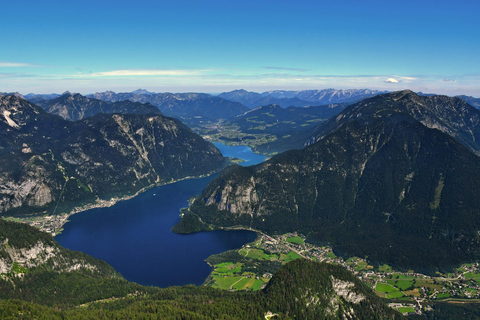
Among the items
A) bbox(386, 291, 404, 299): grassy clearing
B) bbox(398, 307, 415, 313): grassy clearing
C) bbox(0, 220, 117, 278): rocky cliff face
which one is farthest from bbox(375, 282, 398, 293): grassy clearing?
bbox(0, 220, 117, 278): rocky cliff face

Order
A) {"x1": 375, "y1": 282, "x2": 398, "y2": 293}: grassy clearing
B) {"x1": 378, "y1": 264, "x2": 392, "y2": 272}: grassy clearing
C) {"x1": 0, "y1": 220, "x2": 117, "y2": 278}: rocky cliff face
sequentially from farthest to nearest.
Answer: {"x1": 378, "y1": 264, "x2": 392, "y2": 272}: grassy clearing < {"x1": 375, "y1": 282, "x2": 398, "y2": 293}: grassy clearing < {"x1": 0, "y1": 220, "x2": 117, "y2": 278}: rocky cliff face

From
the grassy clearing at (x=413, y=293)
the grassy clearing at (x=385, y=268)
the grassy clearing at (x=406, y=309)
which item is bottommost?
the grassy clearing at (x=406, y=309)

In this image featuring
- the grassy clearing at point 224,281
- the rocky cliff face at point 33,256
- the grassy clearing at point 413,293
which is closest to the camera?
the rocky cliff face at point 33,256

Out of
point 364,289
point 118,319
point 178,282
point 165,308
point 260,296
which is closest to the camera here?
point 118,319

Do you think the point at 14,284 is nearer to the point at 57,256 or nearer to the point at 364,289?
the point at 57,256

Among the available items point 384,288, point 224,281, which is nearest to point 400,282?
point 384,288

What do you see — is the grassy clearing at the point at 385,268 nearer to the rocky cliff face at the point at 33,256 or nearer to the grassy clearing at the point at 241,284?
the grassy clearing at the point at 241,284

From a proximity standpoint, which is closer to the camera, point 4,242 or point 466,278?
point 4,242

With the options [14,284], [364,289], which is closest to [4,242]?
[14,284]

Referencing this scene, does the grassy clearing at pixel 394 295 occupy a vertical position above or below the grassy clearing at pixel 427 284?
below

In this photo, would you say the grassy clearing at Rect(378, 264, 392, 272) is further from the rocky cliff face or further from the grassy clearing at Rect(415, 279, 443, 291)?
the rocky cliff face

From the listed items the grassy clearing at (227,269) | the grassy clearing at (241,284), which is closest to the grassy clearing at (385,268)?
the grassy clearing at (241,284)
